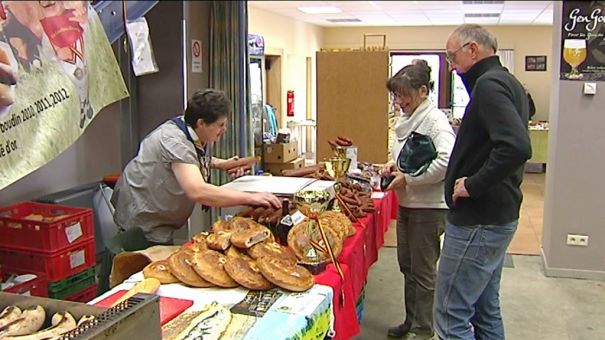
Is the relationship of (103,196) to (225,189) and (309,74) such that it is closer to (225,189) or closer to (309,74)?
(225,189)

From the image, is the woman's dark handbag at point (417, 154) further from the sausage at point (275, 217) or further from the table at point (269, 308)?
the table at point (269, 308)

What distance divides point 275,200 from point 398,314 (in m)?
1.56

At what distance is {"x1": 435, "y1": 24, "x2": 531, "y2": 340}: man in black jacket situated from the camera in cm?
204

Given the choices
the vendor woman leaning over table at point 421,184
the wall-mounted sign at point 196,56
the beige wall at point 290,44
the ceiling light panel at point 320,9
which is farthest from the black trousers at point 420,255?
the ceiling light panel at point 320,9

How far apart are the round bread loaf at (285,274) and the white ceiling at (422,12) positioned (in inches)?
261

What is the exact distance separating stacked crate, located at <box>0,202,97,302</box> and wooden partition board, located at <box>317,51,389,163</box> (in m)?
2.23

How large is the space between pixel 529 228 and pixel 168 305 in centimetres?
492

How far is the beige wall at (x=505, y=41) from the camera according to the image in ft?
37.1

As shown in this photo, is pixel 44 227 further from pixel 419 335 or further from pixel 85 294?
pixel 419 335

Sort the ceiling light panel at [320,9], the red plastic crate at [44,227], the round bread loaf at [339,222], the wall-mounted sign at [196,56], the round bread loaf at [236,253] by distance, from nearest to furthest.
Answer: the round bread loaf at [236,253] < the round bread loaf at [339,222] < the red plastic crate at [44,227] < the wall-mounted sign at [196,56] < the ceiling light panel at [320,9]

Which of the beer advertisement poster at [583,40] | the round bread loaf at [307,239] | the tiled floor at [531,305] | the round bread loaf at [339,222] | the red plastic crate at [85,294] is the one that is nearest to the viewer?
the round bread loaf at [307,239]

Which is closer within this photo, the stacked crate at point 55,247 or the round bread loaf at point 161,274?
the round bread loaf at point 161,274

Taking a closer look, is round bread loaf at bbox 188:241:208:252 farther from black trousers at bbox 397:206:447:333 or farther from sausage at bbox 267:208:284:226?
black trousers at bbox 397:206:447:333

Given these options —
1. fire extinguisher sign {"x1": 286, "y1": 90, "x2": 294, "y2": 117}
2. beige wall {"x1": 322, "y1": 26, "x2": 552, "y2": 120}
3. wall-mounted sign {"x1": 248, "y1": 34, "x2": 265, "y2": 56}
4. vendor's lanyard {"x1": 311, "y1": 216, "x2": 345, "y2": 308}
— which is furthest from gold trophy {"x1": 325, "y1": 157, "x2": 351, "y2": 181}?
beige wall {"x1": 322, "y1": 26, "x2": 552, "y2": 120}
